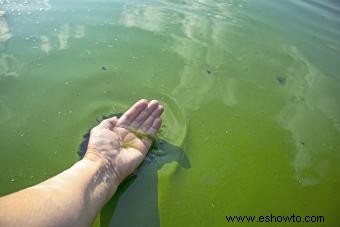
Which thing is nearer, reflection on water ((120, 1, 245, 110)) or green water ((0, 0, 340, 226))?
green water ((0, 0, 340, 226))

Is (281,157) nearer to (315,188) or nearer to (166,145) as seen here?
(315,188)

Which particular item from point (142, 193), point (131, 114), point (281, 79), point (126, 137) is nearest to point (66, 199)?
point (142, 193)

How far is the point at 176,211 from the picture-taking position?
6.66 feet

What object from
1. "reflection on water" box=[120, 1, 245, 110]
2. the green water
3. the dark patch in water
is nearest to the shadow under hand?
the green water

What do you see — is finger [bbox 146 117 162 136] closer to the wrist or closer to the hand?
the hand

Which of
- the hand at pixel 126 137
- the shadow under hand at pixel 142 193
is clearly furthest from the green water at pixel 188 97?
the hand at pixel 126 137

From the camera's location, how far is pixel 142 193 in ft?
6.88

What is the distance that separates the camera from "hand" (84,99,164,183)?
84.4 inches

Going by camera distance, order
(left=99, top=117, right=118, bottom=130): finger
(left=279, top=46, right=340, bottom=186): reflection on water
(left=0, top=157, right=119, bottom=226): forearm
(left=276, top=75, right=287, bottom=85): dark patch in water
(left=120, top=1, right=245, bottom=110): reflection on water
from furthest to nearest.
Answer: (left=276, top=75, right=287, bottom=85): dark patch in water < (left=120, top=1, right=245, bottom=110): reflection on water < (left=279, top=46, right=340, bottom=186): reflection on water < (left=99, top=117, right=118, bottom=130): finger < (left=0, top=157, right=119, bottom=226): forearm

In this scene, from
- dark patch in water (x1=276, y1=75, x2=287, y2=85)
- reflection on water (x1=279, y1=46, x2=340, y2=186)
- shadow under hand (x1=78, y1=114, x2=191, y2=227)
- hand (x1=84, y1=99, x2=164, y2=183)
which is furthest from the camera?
dark patch in water (x1=276, y1=75, x2=287, y2=85)

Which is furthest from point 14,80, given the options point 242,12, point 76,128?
point 242,12

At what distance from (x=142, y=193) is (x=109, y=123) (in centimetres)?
57

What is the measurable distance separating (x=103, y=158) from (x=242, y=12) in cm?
289

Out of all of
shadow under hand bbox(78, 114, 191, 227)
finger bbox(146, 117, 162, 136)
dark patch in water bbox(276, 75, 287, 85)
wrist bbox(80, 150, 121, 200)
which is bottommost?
shadow under hand bbox(78, 114, 191, 227)
